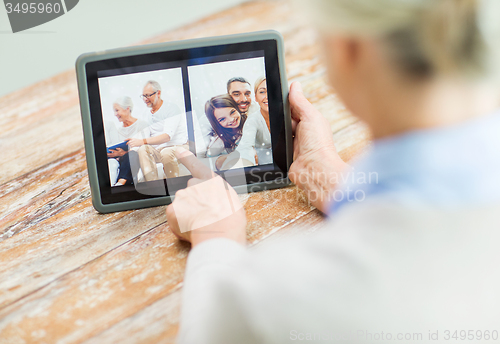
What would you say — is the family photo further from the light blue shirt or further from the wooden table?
the light blue shirt

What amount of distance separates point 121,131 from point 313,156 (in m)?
0.31

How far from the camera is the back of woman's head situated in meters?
0.26

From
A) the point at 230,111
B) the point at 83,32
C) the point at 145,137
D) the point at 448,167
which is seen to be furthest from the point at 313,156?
the point at 83,32

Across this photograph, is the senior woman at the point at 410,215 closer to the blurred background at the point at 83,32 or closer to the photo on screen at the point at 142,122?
the photo on screen at the point at 142,122

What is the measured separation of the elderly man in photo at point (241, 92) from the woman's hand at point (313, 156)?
0.26ft

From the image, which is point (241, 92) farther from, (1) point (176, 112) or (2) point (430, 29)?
(2) point (430, 29)

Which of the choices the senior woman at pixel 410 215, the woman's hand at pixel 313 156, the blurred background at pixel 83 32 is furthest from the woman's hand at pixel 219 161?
the blurred background at pixel 83 32

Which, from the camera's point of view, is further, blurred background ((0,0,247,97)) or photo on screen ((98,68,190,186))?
blurred background ((0,0,247,97))

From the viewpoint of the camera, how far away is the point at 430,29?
0.27 m

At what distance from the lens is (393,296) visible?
30 centimetres

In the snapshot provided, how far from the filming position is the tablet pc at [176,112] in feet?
2.01

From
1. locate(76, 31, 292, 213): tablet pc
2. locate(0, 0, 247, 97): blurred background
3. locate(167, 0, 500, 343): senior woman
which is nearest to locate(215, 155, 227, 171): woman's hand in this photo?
locate(76, 31, 292, 213): tablet pc

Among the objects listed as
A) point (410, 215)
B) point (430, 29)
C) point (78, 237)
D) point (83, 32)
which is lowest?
point (78, 237)

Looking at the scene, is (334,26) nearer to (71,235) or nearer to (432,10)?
(432,10)
